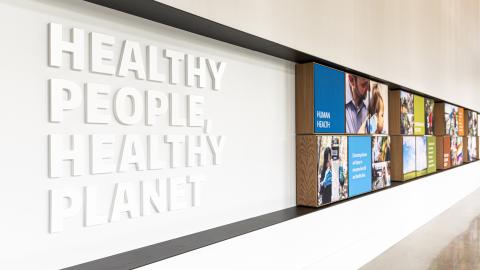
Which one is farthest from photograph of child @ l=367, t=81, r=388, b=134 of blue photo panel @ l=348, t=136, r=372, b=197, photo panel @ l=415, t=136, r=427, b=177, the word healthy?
the word healthy

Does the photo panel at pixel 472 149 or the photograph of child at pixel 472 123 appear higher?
the photograph of child at pixel 472 123

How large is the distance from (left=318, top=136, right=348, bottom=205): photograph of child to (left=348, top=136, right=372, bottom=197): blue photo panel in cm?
14

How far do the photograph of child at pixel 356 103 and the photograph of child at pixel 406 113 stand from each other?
1.43 meters

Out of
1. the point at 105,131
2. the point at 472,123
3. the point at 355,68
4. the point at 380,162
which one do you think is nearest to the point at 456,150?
the point at 472,123

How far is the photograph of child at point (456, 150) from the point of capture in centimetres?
906

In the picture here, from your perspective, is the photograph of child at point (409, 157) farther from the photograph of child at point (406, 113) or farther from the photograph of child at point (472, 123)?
the photograph of child at point (472, 123)

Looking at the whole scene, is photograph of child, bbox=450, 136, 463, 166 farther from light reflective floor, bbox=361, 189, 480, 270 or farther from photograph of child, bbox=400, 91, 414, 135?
photograph of child, bbox=400, 91, 414, 135

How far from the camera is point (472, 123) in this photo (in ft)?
36.8

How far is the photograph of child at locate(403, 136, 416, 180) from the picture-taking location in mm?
6230

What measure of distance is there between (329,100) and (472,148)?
8757 mm

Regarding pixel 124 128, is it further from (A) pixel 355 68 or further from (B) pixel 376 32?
(B) pixel 376 32

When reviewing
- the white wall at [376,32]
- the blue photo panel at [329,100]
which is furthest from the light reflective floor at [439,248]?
the white wall at [376,32]

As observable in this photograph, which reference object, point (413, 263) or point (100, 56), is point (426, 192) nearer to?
point (413, 263)

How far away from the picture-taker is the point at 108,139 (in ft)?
7.57
